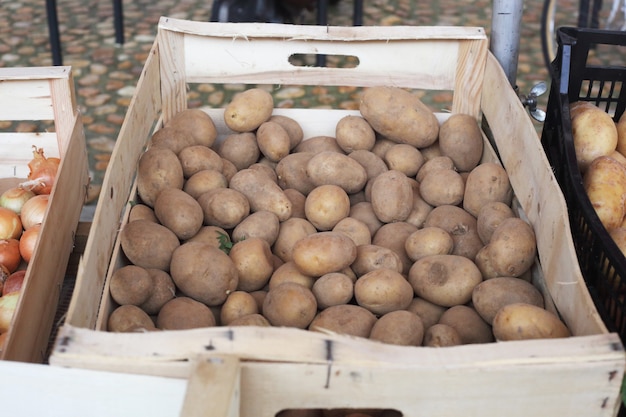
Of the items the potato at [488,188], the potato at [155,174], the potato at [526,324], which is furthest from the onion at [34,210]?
the potato at [526,324]

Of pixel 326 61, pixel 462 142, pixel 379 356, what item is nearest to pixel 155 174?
pixel 462 142

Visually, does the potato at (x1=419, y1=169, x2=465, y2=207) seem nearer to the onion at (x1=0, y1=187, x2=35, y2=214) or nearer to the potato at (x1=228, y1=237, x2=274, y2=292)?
the potato at (x1=228, y1=237, x2=274, y2=292)

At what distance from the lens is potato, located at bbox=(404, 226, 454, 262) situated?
154 centimetres

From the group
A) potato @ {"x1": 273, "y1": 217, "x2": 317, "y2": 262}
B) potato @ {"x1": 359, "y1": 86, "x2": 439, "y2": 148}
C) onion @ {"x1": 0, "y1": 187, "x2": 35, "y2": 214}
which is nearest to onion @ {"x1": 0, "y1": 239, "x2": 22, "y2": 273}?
onion @ {"x1": 0, "y1": 187, "x2": 35, "y2": 214}

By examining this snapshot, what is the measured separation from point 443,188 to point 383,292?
16.1 inches

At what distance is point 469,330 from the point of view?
4.45 feet

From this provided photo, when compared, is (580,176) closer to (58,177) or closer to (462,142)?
(462,142)

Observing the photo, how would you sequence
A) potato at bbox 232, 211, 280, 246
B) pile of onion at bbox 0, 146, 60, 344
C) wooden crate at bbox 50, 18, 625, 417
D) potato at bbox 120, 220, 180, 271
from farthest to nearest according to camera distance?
pile of onion at bbox 0, 146, 60, 344, potato at bbox 232, 211, 280, 246, potato at bbox 120, 220, 180, 271, wooden crate at bbox 50, 18, 625, 417

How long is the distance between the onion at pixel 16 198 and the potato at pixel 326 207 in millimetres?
800

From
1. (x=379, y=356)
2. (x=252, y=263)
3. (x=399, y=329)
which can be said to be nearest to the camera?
(x=379, y=356)

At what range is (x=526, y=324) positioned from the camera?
3.92ft

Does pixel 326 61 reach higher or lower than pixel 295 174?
lower

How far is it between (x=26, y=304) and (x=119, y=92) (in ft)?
8.48

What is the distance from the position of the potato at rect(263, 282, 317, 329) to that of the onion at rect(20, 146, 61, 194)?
2.77 ft
